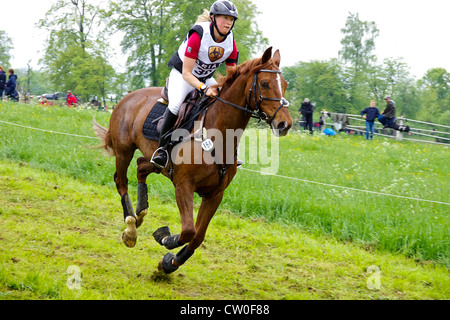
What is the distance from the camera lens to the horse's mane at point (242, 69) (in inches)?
192

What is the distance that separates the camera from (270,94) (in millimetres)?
4703

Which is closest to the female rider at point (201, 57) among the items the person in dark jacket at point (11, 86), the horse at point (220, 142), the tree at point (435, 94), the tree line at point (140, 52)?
the horse at point (220, 142)

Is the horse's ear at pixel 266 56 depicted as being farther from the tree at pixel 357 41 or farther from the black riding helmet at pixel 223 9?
the tree at pixel 357 41

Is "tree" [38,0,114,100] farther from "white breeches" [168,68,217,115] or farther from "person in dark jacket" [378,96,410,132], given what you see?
"white breeches" [168,68,217,115]

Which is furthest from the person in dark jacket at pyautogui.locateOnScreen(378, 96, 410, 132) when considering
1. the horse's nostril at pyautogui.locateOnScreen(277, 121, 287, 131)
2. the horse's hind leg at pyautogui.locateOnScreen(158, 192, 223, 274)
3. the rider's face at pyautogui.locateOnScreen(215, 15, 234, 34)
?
the horse's nostril at pyautogui.locateOnScreen(277, 121, 287, 131)

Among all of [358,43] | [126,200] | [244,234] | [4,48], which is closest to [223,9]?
[126,200]

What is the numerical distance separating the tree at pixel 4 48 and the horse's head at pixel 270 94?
70.3 m

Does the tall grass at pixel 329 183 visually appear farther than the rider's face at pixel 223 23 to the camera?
Yes

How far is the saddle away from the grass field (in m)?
1.85

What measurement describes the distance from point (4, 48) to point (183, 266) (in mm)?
70348

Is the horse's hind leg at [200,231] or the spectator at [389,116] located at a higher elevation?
the spectator at [389,116]

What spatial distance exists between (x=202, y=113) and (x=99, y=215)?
3962 millimetres

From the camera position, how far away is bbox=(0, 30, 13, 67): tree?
66.2 metres
